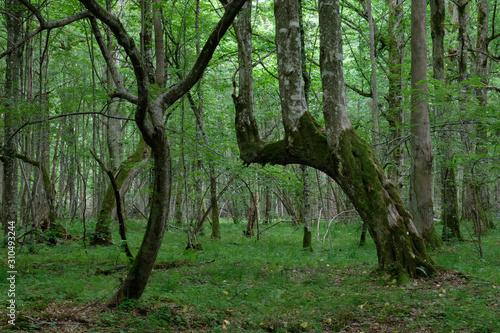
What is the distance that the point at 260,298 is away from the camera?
5195 mm

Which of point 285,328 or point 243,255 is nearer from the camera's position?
point 285,328

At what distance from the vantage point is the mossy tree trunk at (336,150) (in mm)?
5484

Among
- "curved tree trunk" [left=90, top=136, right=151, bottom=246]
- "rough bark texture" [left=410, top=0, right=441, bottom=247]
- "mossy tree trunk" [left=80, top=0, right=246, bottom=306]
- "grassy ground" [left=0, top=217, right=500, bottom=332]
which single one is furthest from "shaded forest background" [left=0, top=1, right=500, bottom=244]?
"mossy tree trunk" [left=80, top=0, right=246, bottom=306]

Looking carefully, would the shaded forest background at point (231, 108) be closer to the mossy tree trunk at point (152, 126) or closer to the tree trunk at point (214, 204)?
the tree trunk at point (214, 204)

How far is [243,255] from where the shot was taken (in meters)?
8.89

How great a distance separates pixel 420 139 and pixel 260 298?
200 inches

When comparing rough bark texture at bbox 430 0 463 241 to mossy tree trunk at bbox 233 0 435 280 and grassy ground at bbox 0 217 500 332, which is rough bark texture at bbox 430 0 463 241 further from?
mossy tree trunk at bbox 233 0 435 280

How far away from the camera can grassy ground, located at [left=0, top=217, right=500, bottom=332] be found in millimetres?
3904

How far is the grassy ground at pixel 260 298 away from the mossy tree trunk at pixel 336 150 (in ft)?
1.87

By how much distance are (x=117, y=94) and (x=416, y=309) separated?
443 centimetres

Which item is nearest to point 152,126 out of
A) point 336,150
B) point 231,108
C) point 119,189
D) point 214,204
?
point 336,150

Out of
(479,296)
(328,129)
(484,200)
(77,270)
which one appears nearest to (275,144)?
(328,129)

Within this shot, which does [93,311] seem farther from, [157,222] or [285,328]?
[285,328]

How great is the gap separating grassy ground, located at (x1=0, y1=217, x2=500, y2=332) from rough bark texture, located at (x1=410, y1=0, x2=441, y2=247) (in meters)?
1.00
